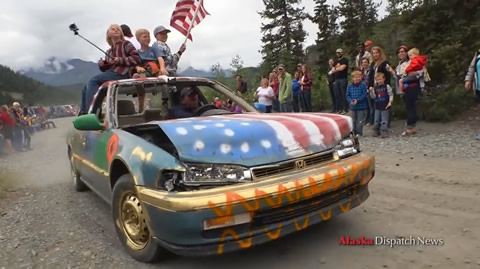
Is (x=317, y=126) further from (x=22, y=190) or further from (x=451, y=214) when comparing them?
(x=22, y=190)

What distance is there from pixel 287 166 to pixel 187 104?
2047mm

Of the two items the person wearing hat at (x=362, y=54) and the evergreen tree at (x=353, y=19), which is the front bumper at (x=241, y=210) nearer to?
the person wearing hat at (x=362, y=54)

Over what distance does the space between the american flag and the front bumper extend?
575 cm

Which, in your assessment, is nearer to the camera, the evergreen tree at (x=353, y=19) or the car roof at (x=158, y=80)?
the car roof at (x=158, y=80)

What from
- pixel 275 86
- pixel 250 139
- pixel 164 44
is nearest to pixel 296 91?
pixel 275 86

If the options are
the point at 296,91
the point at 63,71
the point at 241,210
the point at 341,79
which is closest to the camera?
the point at 241,210

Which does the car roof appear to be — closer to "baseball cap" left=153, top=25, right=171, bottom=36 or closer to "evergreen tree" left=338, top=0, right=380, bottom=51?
"baseball cap" left=153, top=25, right=171, bottom=36

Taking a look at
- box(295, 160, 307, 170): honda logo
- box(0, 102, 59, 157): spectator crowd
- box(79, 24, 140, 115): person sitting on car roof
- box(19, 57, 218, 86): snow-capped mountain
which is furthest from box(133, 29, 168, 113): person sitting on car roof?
box(19, 57, 218, 86): snow-capped mountain

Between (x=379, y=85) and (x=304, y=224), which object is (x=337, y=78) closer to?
(x=379, y=85)

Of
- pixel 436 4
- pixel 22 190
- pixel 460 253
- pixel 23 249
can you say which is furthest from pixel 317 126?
pixel 436 4

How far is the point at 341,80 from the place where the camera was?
32.8 feet

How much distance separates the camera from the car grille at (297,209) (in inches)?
101

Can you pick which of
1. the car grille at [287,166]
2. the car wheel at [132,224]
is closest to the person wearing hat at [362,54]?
the car grille at [287,166]

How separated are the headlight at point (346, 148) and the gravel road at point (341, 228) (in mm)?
685
